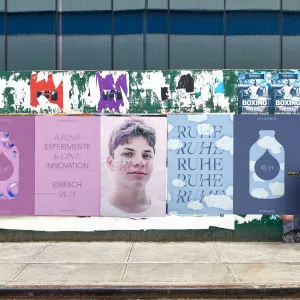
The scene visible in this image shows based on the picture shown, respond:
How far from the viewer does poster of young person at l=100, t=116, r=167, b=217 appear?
1045 cm

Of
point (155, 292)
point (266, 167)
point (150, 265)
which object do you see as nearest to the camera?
point (155, 292)

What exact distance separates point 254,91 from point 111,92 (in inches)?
118

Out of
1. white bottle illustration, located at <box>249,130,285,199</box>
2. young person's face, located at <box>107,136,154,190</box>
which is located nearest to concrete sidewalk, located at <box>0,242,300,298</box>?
white bottle illustration, located at <box>249,130,285,199</box>

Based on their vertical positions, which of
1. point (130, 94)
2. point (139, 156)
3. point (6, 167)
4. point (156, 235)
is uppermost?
point (130, 94)

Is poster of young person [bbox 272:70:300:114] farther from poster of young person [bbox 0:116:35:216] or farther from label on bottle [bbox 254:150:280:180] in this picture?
poster of young person [bbox 0:116:35:216]

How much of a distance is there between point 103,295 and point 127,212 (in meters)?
3.55

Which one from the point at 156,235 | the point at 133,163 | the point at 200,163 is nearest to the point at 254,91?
the point at 200,163

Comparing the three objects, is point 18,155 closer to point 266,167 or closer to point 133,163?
point 133,163

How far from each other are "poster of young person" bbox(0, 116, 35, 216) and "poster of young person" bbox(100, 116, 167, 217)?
1.61 m

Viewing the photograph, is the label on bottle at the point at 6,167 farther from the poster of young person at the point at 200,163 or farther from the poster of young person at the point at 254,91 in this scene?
the poster of young person at the point at 254,91

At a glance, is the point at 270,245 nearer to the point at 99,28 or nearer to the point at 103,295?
the point at 103,295

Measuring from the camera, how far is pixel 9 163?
10.6 metres

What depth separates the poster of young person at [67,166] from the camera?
1052cm

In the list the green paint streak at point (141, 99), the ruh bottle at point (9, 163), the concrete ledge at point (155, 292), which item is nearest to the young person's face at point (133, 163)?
the green paint streak at point (141, 99)
